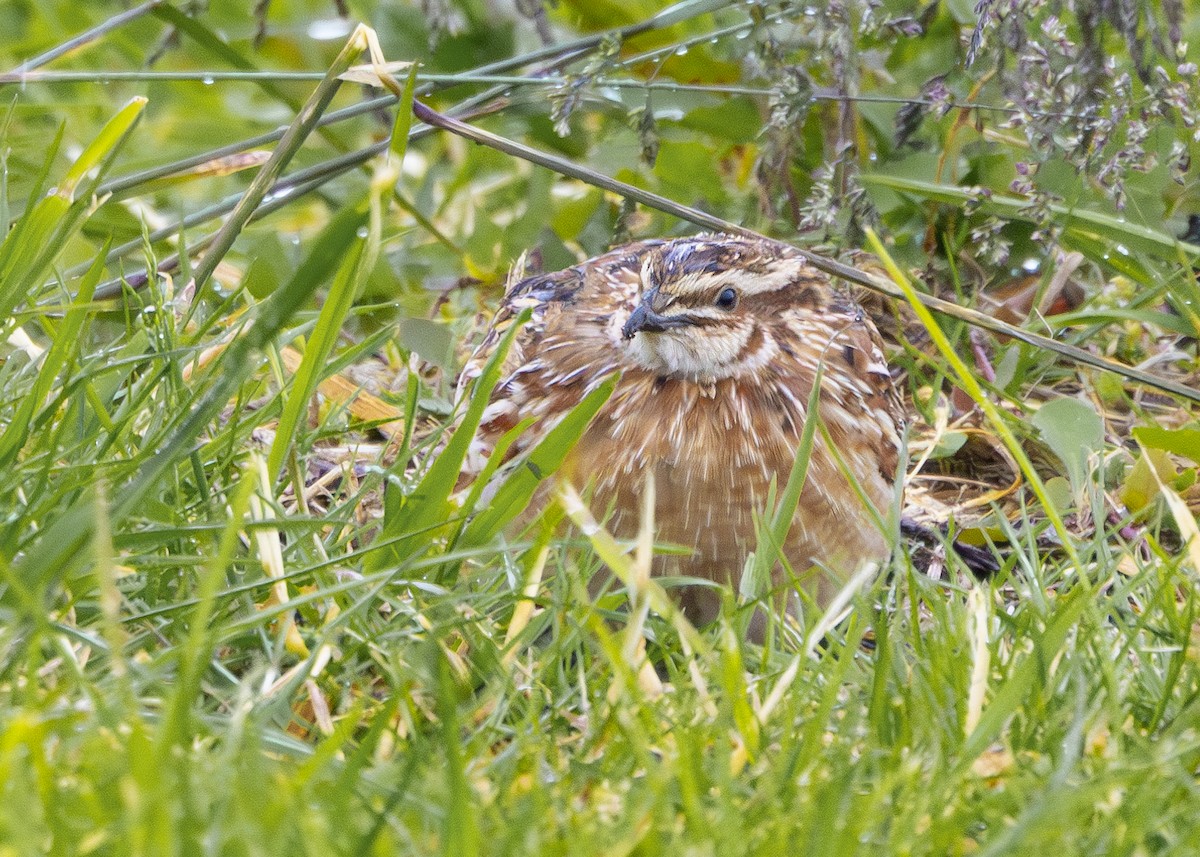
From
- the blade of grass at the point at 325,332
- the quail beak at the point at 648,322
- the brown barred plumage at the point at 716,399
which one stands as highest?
the blade of grass at the point at 325,332

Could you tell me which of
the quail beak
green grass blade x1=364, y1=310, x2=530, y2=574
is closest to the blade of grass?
green grass blade x1=364, y1=310, x2=530, y2=574

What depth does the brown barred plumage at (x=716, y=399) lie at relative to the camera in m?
3.48

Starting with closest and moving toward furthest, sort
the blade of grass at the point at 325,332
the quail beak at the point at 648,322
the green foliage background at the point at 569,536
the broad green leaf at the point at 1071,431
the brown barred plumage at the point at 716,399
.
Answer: the green foliage background at the point at 569,536
the blade of grass at the point at 325,332
the brown barred plumage at the point at 716,399
the quail beak at the point at 648,322
the broad green leaf at the point at 1071,431

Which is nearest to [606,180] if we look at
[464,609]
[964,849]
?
[464,609]

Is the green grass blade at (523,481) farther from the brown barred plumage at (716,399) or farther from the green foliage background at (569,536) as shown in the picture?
the brown barred plumage at (716,399)

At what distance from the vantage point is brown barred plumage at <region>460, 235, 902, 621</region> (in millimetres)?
3479

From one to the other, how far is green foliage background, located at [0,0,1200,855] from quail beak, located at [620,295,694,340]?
539 mm

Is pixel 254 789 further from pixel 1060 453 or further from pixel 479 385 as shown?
pixel 1060 453

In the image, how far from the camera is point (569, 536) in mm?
3266

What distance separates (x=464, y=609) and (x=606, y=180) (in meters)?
1.22

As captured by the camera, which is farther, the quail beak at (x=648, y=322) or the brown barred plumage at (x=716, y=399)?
the quail beak at (x=648, y=322)

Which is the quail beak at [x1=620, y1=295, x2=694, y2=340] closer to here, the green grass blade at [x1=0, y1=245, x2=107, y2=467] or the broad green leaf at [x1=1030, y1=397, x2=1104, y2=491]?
the broad green leaf at [x1=1030, y1=397, x2=1104, y2=491]

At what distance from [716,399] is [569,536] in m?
0.63

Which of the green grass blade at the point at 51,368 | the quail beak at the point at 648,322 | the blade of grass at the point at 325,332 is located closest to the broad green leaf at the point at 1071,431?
the quail beak at the point at 648,322
